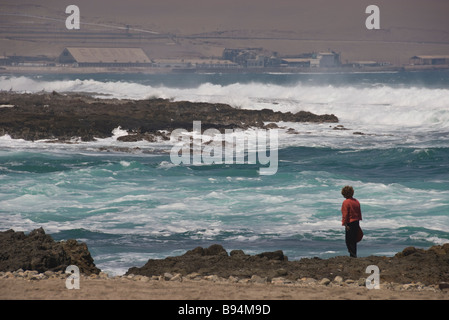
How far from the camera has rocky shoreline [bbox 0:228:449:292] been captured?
9000mm

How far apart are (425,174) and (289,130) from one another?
13121 millimetres

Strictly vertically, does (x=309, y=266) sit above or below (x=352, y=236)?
below

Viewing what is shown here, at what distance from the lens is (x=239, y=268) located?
991cm

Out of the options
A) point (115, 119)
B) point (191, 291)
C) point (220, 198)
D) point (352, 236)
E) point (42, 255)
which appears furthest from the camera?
point (115, 119)

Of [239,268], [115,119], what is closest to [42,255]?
[239,268]

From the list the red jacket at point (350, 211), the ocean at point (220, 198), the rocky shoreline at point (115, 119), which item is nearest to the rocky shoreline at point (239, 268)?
the red jacket at point (350, 211)

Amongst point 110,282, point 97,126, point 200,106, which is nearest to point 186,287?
point 110,282

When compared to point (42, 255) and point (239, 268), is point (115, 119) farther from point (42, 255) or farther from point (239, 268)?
point (239, 268)

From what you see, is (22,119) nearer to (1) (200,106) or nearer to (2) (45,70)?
(1) (200,106)

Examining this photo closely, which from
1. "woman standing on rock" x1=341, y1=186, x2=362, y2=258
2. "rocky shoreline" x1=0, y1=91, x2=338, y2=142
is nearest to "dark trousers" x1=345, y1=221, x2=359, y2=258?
"woman standing on rock" x1=341, y1=186, x2=362, y2=258

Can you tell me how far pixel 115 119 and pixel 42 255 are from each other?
23558 millimetres

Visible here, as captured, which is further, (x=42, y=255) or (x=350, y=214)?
(x=350, y=214)

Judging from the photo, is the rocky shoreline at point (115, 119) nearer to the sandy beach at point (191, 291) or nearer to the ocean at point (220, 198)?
the ocean at point (220, 198)
